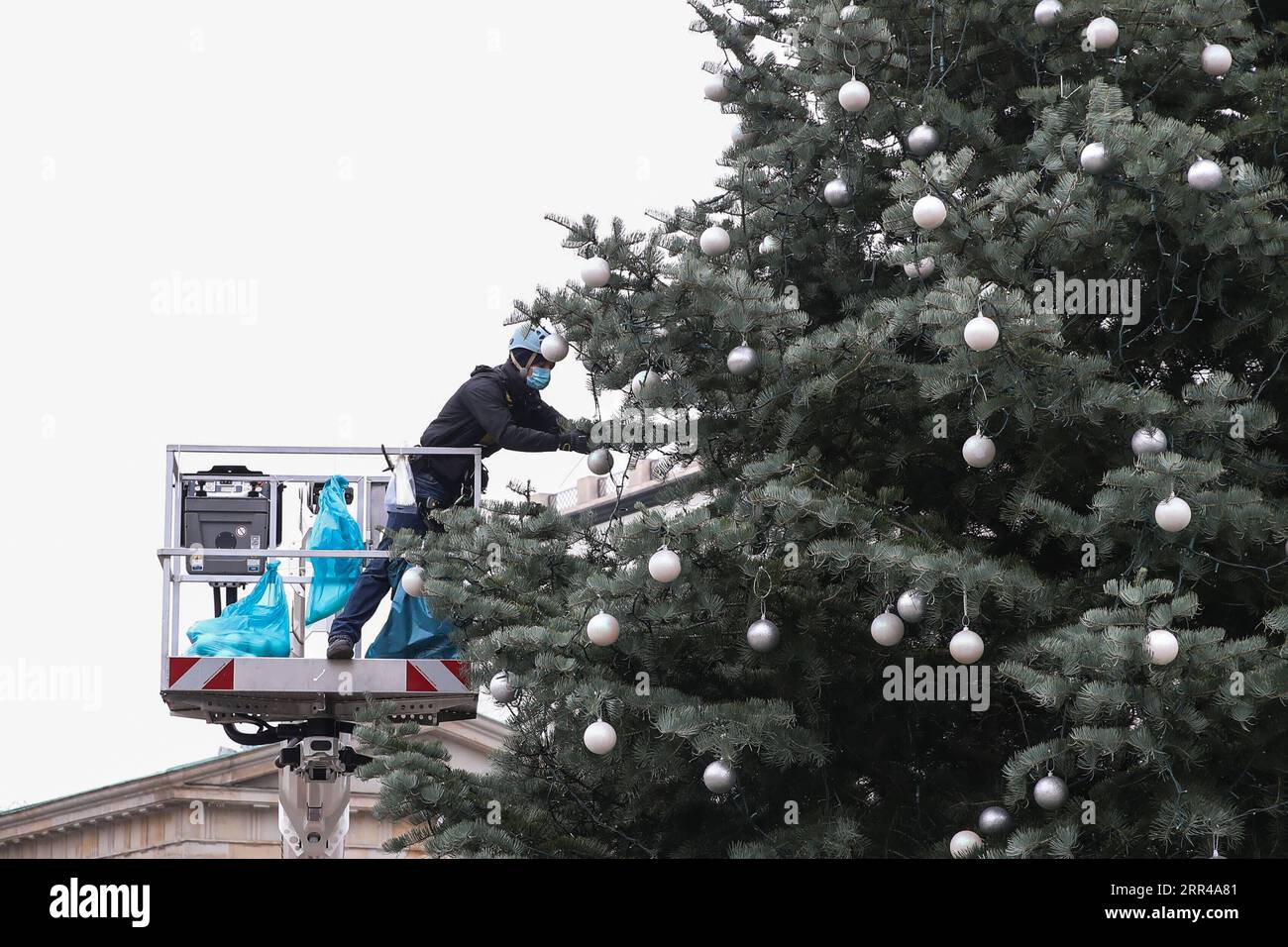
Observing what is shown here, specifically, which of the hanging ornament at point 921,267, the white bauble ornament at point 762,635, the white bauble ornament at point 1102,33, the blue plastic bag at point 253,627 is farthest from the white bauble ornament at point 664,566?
the blue plastic bag at point 253,627

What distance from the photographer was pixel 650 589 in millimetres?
8609

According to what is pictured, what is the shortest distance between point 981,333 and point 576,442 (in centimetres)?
348

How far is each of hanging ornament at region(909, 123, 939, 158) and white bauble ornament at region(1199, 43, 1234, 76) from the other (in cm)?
129

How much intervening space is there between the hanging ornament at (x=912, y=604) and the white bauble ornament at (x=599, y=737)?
133 cm

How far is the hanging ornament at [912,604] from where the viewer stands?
8.12 metres

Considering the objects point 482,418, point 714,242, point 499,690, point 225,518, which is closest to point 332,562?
point 225,518

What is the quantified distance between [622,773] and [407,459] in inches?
109

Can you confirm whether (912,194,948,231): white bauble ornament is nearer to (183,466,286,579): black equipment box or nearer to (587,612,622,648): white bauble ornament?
(587,612,622,648): white bauble ornament

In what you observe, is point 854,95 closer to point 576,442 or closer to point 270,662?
point 576,442

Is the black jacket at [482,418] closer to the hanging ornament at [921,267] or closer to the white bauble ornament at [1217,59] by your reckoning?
the hanging ornament at [921,267]

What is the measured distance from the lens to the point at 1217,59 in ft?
29.7

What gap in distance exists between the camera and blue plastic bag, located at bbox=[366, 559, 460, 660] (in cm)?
1140
